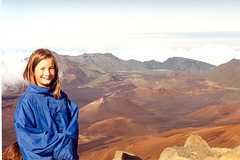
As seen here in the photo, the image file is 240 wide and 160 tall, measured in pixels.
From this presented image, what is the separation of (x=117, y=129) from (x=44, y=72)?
27.8 feet

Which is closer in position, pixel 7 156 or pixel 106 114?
pixel 7 156

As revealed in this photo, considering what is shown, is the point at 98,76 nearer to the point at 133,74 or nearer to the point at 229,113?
the point at 133,74

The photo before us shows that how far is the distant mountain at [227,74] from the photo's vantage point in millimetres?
16188

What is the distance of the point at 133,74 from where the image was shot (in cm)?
1952

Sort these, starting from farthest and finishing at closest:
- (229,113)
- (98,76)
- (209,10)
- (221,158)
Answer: (98,76)
(209,10)
(229,113)
(221,158)

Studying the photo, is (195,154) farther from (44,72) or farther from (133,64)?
(133,64)

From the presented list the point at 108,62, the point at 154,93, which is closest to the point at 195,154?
the point at 154,93

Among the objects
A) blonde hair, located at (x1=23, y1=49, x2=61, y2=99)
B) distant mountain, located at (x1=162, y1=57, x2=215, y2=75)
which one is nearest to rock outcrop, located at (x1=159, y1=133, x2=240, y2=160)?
blonde hair, located at (x1=23, y1=49, x2=61, y2=99)

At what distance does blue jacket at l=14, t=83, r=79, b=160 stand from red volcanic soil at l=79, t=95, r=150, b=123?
10346 mm

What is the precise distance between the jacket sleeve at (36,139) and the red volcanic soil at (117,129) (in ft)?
26.6

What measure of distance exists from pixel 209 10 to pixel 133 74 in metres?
6.82

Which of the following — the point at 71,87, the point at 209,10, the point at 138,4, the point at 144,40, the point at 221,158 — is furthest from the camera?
the point at 71,87

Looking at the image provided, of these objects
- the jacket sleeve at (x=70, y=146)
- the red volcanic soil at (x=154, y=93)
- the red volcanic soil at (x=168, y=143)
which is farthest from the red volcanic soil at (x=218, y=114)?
the jacket sleeve at (x=70, y=146)

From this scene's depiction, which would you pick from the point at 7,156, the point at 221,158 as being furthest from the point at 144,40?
the point at 7,156
